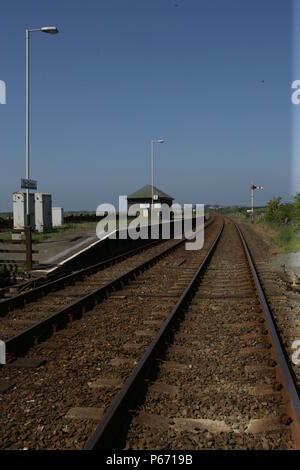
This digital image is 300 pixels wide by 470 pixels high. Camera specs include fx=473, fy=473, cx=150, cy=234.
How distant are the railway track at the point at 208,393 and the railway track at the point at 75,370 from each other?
0.86 feet

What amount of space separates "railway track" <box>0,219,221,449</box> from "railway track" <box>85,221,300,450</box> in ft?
0.86

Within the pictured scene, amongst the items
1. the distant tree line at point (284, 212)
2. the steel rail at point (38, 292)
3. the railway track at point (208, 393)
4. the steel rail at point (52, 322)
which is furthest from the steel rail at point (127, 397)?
the distant tree line at point (284, 212)

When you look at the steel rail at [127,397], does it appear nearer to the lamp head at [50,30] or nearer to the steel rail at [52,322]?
the steel rail at [52,322]

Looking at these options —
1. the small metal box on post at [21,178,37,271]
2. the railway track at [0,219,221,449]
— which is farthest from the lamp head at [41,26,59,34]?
the railway track at [0,219,221,449]

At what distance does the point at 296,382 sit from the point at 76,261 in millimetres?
11846

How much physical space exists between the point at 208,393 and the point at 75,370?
5.37ft

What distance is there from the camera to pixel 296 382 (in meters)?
4.98

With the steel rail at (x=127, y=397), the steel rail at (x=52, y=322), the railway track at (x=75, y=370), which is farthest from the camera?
the steel rail at (x=52, y=322)

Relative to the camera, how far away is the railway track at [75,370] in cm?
404

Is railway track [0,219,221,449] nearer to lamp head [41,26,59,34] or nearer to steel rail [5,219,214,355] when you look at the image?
steel rail [5,219,214,355]

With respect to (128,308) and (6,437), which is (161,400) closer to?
(6,437)

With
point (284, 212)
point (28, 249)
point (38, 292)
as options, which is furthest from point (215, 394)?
point (284, 212)

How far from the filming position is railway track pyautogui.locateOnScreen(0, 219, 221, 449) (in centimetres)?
404
